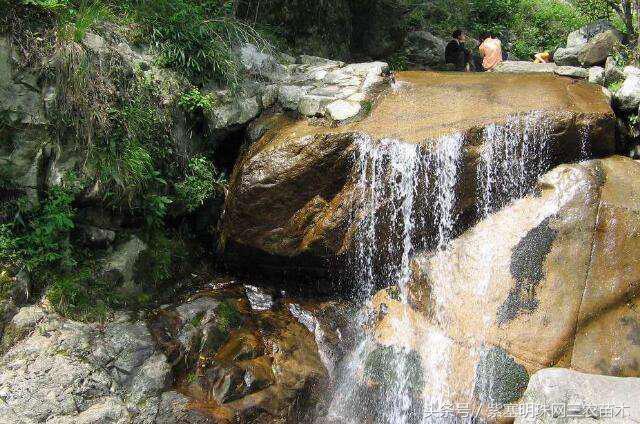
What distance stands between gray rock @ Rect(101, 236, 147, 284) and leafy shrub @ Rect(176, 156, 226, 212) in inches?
29.9

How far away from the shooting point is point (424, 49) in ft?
41.5

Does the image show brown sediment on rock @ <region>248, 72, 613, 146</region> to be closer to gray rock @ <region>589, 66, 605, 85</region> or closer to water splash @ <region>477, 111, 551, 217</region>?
water splash @ <region>477, 111, 551, 217</region>

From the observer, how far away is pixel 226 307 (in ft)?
20.5

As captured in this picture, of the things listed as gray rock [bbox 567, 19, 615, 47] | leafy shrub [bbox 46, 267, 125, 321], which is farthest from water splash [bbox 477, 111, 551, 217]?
leafy shrub [bbox 46, 267, 125, 321]

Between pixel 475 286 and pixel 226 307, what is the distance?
2.74 m

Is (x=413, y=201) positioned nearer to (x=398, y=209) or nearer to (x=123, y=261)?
(x=398, y=209)

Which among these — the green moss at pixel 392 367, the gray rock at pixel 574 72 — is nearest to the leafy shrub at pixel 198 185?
the green moss at pixel 392 367

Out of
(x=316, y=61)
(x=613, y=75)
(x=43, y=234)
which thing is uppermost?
(x=613, y=75)

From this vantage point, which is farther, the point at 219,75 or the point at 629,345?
the point at 219,75

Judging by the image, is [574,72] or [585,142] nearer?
[585,142]

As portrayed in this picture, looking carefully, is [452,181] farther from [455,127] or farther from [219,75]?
[219,75]

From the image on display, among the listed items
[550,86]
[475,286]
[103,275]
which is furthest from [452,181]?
[103,275]

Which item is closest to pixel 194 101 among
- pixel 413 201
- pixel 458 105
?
pixel 413 201

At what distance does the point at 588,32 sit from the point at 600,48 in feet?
2.21
